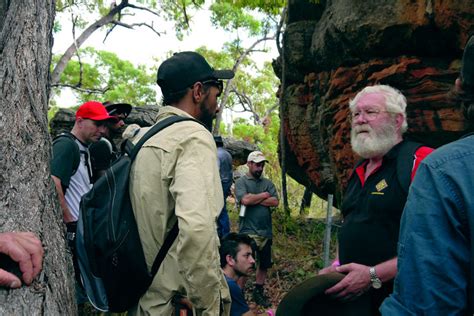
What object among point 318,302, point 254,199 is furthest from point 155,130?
point 254,199

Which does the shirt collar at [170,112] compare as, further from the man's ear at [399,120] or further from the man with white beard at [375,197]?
the man's ear at [399,120]

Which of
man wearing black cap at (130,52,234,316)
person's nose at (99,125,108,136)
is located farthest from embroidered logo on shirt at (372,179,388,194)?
person's nose at (99,125,108,136)

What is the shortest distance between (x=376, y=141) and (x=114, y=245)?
1.75 meters

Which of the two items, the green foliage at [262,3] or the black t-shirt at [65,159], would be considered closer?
the black t-shirt at [65,159]

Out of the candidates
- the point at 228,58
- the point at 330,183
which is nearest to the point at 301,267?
the point at 330,183

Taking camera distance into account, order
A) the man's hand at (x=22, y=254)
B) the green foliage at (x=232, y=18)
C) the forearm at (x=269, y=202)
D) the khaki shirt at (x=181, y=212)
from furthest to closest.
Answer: the green foliage at (x=232, y=18)
the forearm at (x=269, y=202)
the khaki shirt at (x=181, y=212)
the man's hand at (x=22, y=254)

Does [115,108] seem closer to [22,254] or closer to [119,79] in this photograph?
[22,254]

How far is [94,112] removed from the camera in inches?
179

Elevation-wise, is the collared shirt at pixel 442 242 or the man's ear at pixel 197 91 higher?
the man's ear at pixel 197 91

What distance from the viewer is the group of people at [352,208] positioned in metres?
1.36

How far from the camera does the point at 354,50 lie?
25.2 ft

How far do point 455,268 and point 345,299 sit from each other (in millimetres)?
1425

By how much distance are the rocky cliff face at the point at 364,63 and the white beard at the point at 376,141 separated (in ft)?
6.89

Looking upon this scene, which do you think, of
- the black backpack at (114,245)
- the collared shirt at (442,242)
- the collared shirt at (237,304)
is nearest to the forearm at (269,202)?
the collared shirt at (237,304)
